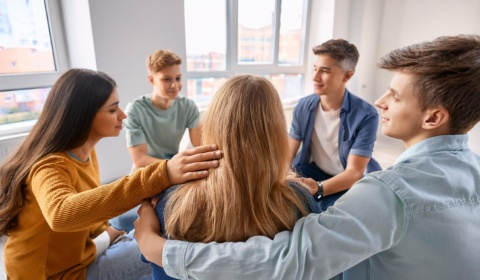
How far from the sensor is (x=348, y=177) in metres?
1.67

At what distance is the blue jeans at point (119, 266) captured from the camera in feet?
3.77

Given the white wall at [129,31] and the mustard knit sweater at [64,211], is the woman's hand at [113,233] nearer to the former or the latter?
the mustard knit sweater at [64,211]

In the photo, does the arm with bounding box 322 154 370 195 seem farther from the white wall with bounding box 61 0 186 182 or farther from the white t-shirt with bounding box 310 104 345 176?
the white wall with bounding box 61 0 186 182

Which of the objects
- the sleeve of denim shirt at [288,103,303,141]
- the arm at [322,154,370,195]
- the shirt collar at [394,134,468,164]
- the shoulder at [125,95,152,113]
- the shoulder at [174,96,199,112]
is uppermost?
the shirt collar at [394,134,468,164]

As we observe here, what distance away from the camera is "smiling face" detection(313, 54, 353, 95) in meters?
1.85

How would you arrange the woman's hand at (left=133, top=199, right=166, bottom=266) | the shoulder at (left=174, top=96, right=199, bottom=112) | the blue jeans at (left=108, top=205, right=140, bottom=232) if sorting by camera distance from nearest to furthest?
the woman's hand at (left=133, top=199, right=166, bottom=266) < the blue jeans at (left=108, top=205, right=140, bottom=232) < the shoulder at (left=174, top=96, right=199, bottom=112)

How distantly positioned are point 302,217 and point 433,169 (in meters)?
0.34

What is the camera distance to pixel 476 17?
10.6 feet

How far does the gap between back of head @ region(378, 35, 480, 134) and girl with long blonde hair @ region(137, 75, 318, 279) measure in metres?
0.39

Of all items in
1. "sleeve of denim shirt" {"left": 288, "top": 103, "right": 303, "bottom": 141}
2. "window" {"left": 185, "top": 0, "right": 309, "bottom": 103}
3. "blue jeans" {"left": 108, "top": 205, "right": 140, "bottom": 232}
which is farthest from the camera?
"window" {"left": 185, "top": 0, "right": 309, "bottom": 103}

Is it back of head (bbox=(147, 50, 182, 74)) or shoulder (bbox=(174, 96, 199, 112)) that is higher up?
back of head (bbox=(147, 50, 182, 74))

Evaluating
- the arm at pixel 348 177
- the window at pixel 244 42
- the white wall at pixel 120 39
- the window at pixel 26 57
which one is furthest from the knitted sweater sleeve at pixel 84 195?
the window at pixel 244 42

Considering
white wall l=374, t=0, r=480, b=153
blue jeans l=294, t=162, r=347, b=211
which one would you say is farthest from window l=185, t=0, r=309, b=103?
blue jeans l=294, t=162, r=347, b=211

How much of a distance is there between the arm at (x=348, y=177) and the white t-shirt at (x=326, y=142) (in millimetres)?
120
